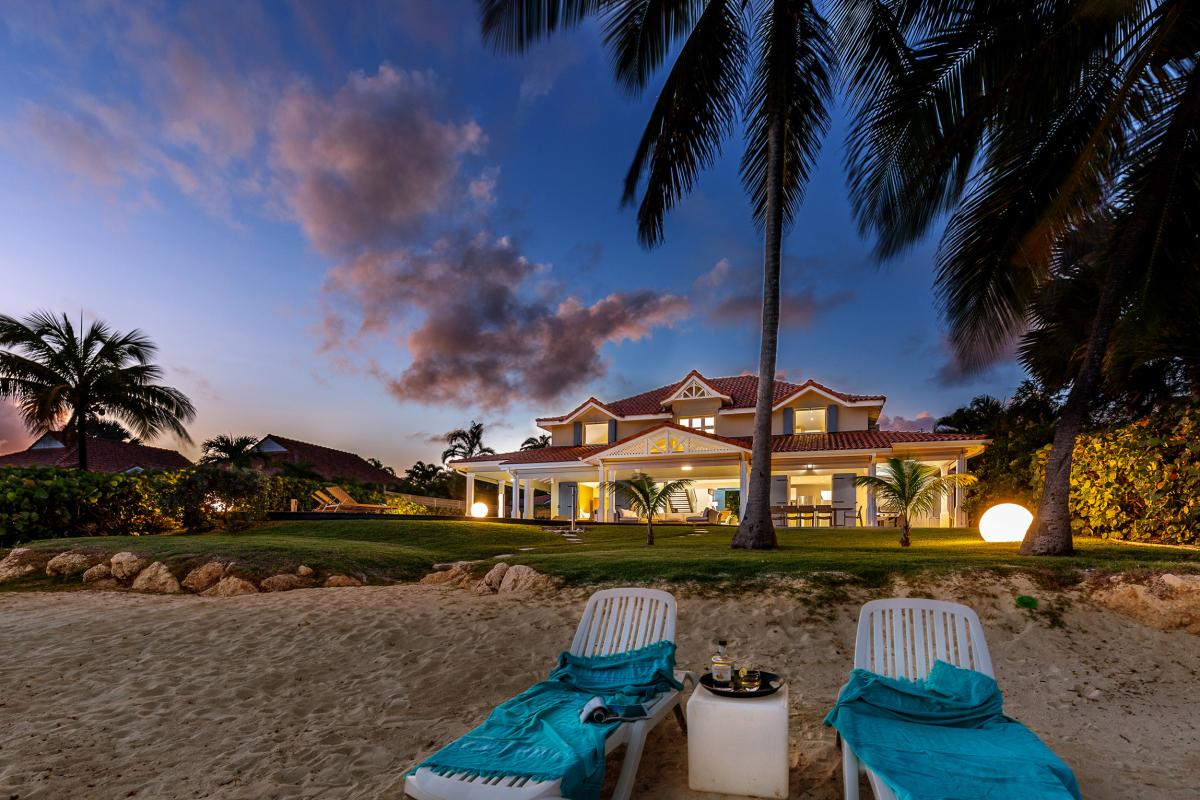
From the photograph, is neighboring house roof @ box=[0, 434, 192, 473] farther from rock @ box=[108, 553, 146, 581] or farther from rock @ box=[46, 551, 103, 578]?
rock @ box=[108, 553, 146, 581]

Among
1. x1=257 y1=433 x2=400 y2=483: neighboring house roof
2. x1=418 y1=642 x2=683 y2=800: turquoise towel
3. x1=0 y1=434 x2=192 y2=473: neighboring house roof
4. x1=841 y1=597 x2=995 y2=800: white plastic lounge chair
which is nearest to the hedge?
x1=841 y1=597 x2=995 y2=800: white plastic lounge chair

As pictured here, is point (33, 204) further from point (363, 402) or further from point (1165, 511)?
point (1165, 511)

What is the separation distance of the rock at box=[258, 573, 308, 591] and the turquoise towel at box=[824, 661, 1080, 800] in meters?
8.09

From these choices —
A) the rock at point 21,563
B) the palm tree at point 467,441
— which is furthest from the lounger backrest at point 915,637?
the palm tree at point 467,441

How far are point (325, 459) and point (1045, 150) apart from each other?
3627 centimetres

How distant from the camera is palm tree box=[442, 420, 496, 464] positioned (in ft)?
147

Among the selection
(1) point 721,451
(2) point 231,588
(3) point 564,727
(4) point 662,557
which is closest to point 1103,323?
(4) point 662,557

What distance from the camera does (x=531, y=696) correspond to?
385 centimetres

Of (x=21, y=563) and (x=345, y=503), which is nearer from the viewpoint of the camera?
(x=21, y=563)

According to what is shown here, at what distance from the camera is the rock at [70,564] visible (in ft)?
31.2

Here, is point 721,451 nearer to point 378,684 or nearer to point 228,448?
point 378,684

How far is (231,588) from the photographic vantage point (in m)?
8.55

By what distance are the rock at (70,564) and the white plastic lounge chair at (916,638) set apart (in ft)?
38.2

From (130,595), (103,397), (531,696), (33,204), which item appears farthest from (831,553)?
(103,397)
